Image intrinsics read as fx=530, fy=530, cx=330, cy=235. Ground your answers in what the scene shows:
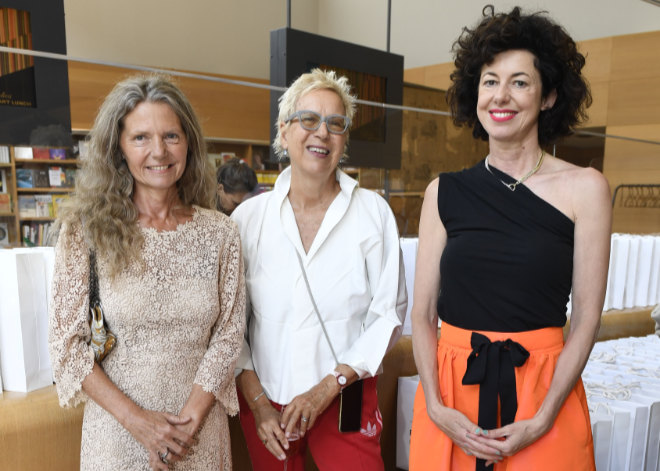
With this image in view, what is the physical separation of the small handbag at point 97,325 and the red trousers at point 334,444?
491 millimetres

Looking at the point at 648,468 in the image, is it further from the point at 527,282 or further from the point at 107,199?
the point at 107,199

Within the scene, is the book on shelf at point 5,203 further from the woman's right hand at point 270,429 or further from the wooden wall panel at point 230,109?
the woman's right hand at point 270,429

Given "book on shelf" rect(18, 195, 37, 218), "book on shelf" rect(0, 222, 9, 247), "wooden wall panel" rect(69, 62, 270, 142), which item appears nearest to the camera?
"book on shelf" rect(0, 222, 9, 247)

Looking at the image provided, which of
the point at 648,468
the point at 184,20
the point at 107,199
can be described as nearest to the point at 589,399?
the point at 648,468

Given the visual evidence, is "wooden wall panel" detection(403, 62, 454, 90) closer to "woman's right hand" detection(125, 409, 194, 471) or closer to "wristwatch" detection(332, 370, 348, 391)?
"wristwatch" detection(332, 370, 348, 391)

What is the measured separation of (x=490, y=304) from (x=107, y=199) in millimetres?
920

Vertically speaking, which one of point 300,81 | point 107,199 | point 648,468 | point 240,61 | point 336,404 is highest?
point 240,61

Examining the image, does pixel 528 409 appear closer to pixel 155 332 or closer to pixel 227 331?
pixel 227 331

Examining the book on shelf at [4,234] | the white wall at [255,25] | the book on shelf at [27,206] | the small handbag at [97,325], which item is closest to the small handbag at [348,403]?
the small handbag at [97,325]

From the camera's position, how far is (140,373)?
1.23 metres

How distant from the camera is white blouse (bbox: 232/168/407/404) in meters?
1.44

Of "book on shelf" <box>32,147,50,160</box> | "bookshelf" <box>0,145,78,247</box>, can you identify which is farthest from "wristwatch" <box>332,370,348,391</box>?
"book on shelf" <box>32,147,50,160</box>

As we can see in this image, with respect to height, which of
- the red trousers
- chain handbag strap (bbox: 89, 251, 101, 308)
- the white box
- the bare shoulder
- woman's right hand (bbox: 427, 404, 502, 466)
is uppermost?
the bare shoulder

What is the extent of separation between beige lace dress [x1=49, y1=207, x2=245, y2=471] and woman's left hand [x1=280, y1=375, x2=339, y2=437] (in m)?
0.16
